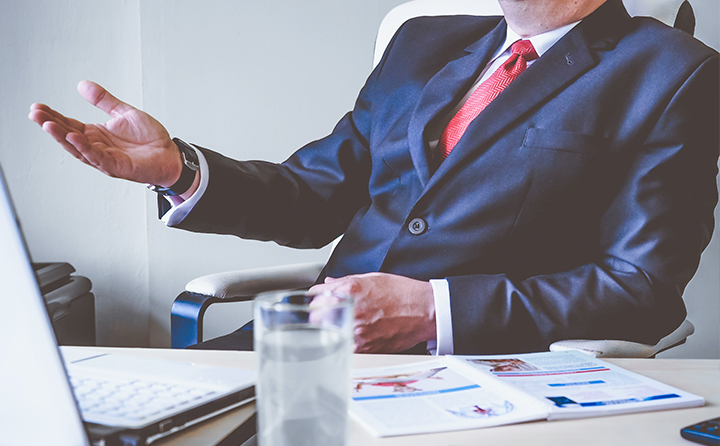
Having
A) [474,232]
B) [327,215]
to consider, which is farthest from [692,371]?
[327,215]

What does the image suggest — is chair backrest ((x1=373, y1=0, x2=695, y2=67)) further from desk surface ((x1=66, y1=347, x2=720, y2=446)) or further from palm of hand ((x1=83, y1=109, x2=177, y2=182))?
desk surface ((x1=66, y1=347, x2=720, y2=446))

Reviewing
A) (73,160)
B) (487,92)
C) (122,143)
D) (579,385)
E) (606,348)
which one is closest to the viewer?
(579,385)

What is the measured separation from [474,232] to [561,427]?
557mm

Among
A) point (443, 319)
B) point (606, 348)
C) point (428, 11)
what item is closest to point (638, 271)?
point (606, 348)

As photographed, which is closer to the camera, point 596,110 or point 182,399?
point 182,399

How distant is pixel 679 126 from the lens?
36.9 inches

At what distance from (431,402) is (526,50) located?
81 centimetres

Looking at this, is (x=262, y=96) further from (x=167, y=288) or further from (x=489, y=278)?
(x=489, y=278)

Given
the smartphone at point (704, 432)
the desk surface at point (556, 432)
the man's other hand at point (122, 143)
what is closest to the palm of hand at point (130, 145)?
the man's other hand at point (122, 143)

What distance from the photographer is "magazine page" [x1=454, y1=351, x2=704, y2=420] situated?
518 mm

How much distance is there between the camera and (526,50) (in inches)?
43.4

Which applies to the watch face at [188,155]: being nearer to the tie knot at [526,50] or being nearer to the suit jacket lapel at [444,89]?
the suit jacket lapel at [444,89]

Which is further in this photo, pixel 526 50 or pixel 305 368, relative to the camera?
pixel 526 50

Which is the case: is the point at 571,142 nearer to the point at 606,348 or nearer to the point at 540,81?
the point at 540,81
